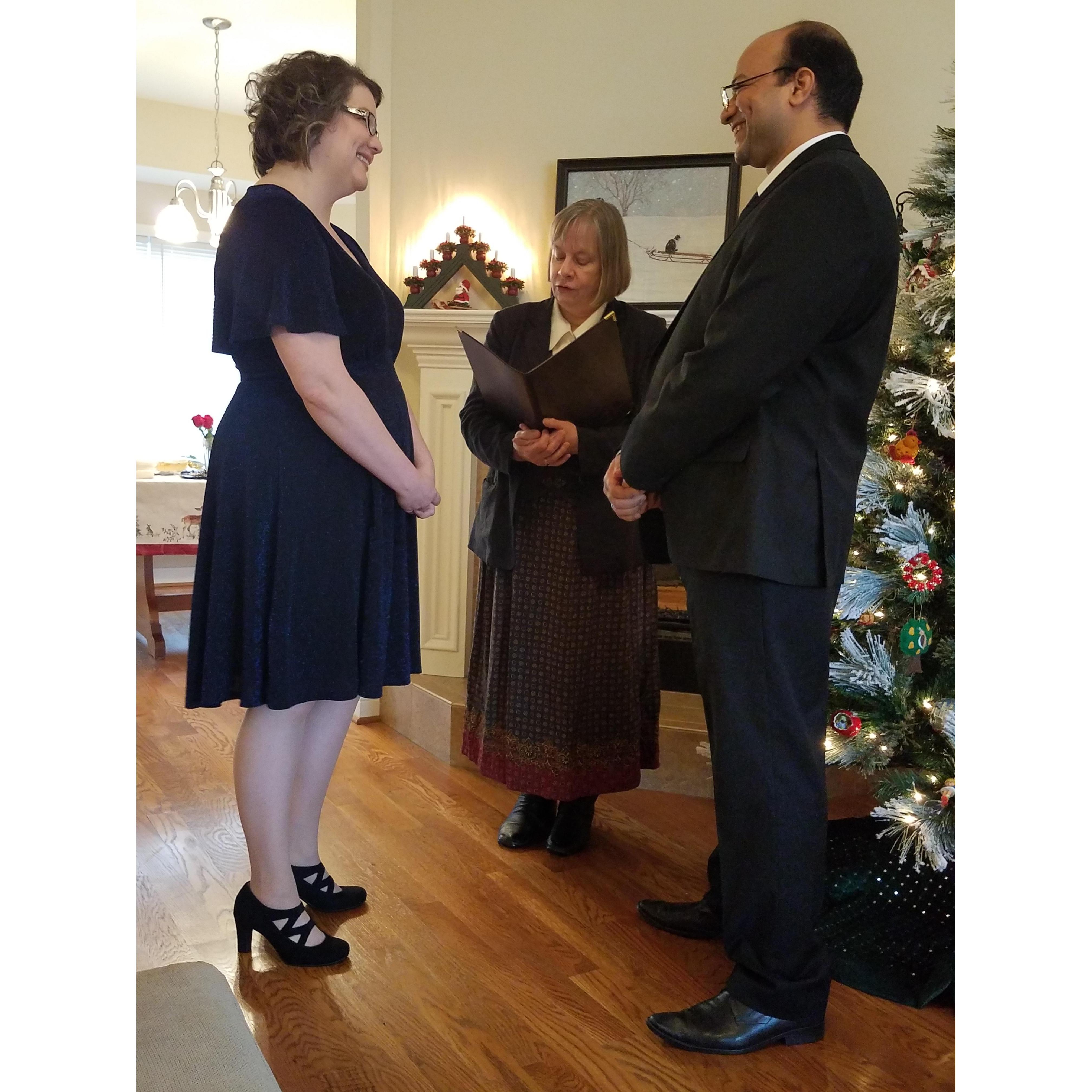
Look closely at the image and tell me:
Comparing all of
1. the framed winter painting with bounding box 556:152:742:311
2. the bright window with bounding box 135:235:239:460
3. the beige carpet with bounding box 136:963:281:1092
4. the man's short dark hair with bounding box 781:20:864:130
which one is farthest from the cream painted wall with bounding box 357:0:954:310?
the bright window with bounding box 135:235:239:460

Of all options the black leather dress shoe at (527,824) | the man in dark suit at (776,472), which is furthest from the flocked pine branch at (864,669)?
the black leather dress shoe at (527,824)

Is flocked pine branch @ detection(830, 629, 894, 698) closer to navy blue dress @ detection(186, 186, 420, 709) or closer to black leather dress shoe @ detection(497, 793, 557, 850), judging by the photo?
black leather dress shoe @ detection(497, 793, 557, 850)

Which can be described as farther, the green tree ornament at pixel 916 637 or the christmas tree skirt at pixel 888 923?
the green tree ornament at pixel 916 637

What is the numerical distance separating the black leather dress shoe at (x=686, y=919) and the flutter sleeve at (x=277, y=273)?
1.21 m

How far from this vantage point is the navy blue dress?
1.55m

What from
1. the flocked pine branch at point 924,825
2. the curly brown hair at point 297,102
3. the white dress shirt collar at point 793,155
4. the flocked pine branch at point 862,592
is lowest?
the flocked pine branch at point 924,825

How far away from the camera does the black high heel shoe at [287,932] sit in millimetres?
1713

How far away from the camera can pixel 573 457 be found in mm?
2164

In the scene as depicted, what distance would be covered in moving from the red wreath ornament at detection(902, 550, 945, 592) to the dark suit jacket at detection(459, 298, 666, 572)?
20.9 inches

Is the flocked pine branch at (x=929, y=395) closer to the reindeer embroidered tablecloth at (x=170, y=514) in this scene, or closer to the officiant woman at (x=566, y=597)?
the officiant woman at (x=566, y=597)

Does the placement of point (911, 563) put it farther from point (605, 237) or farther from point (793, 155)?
point (605, 237)

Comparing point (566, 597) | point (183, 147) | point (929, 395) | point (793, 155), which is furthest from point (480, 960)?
point (183, 147)
